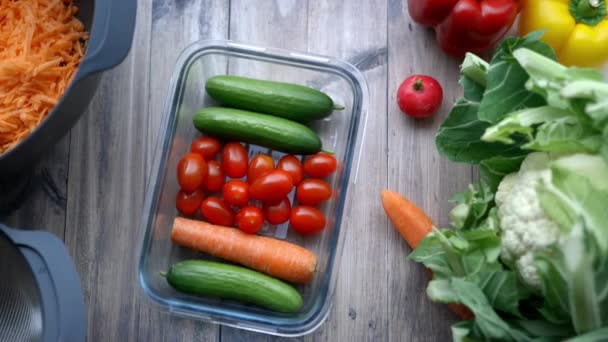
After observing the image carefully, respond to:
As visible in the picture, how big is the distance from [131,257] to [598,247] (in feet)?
2.63

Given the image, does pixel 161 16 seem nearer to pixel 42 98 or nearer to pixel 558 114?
pixel 42 98

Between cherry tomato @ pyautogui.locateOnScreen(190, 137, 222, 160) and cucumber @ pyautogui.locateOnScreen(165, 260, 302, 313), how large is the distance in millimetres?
214

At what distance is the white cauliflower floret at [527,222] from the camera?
2.52 ft

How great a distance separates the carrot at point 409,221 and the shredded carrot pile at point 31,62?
0.60m

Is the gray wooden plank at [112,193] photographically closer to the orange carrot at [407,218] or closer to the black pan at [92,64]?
the black pan at [92,64]

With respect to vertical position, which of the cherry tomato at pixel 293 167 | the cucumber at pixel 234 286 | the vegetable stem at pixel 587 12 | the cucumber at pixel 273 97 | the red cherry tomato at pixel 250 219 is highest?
the vegetable stem at pixel 587 12

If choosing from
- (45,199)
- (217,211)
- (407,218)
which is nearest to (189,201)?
(217,211)

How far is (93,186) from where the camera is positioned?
1.11 metres

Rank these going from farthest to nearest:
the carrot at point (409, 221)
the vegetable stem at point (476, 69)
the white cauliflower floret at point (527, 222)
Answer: the carrot at point (409, 221) < the vegetable stem at point (476, 69) < the white cauliflower floret at point (527, 222)

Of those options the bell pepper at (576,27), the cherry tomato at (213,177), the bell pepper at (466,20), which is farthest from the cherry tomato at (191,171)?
the bell pepper at (576,27)

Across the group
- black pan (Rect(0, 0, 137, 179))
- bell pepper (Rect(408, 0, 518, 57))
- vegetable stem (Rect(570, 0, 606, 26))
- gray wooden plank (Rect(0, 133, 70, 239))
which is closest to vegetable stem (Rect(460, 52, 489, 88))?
bell pepper (Rect(408, 0, 518, 57))

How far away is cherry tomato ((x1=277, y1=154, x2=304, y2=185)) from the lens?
3.59 ft

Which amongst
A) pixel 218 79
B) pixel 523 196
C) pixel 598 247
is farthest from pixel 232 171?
pixel 598 247

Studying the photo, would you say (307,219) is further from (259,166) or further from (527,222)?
(527,222)
